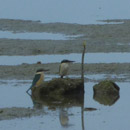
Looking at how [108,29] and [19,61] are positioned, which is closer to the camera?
[19,61]

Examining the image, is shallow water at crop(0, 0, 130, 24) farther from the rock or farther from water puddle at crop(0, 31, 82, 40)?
the rock

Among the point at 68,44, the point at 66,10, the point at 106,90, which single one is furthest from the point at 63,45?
the point at 66,10

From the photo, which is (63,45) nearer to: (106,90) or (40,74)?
(40,74)

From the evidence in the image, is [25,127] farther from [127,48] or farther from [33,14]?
[33,14]

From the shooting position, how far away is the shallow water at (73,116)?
584 inches

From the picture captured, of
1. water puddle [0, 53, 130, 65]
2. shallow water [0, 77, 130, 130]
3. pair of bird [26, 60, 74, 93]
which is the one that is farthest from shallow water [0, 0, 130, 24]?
shallow water [0, 77, 130, 130]

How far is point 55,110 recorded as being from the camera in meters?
16.5

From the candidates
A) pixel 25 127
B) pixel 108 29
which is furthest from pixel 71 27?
pixel 25 127

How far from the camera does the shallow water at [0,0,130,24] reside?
3453cm

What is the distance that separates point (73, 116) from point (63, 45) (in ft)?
33.1

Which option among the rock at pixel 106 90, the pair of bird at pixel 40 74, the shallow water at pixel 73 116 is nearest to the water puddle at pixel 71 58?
the pair of bird at pixel 40 74

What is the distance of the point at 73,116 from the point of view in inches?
623

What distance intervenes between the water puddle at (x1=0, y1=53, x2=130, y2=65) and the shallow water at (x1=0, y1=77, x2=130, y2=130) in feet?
12.7

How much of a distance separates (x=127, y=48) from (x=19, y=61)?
407cm
